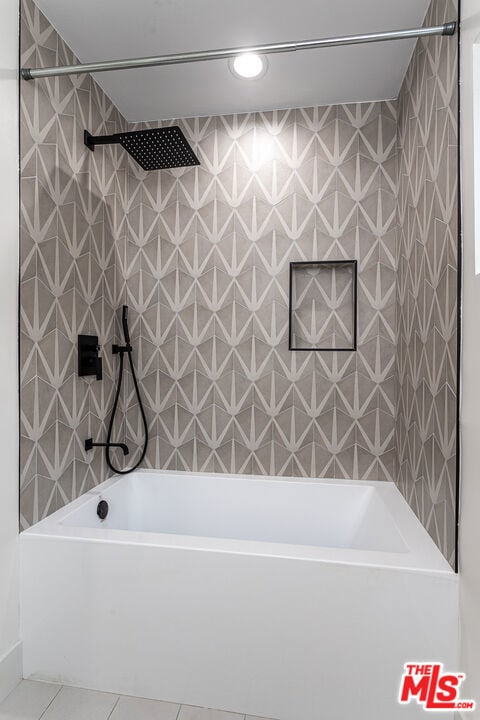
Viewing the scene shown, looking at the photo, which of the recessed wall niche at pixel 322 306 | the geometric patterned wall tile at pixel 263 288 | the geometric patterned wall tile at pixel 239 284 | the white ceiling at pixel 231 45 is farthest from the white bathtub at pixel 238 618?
the white ceiling at pixel 231 45

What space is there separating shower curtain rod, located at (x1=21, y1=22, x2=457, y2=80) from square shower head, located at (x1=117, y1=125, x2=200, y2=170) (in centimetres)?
26

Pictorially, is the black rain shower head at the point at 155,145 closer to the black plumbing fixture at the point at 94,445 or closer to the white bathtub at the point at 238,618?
the black plumbing fixture at the point at 94,445

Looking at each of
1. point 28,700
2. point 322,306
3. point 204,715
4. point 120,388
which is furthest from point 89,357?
point 204,715

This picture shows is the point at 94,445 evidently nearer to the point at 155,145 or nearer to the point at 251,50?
the point at 155,145

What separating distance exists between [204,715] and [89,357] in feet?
4.95

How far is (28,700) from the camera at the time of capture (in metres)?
1.58

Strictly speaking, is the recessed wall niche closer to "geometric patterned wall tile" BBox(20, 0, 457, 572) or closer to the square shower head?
"geometric patterned wall tile" BBox(20, 0, 457, 572)

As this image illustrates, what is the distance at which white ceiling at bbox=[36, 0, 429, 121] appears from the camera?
177 centimetres

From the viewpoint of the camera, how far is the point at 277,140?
2418 millimetres

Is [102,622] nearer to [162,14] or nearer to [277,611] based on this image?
[277,611]

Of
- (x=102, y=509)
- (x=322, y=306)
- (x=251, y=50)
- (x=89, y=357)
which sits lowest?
(x=102, y=509)

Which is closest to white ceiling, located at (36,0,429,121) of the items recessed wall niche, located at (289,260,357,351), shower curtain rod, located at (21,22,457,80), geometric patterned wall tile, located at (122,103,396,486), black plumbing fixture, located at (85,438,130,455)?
geometric patterned wall tile, located at (122,103,396,486)

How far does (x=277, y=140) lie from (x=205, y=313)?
101 cm

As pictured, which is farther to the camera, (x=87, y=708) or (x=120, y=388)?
(x=120, y=388)
